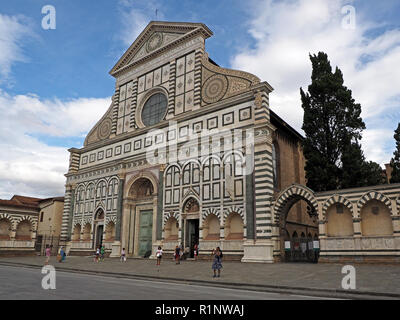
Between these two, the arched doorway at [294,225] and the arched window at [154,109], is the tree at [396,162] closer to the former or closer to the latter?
the arched doorway at [294,225]

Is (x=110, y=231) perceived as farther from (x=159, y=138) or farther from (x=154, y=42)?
(x=154, y=42)

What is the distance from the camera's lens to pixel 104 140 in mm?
34219

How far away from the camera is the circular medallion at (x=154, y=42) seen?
32166 mm

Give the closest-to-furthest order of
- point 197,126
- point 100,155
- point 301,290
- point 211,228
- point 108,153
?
1. point 301,290
2. point 211,228
3. point 197,126
4. point 108,153
5. point 100,155

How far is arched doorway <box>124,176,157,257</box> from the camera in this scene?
28711mm

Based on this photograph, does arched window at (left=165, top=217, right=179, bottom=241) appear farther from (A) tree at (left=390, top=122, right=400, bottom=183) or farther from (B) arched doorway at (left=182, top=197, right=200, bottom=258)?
(A) tree at (left=390, top=122, right=400, bottom=183)

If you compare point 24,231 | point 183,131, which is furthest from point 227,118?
point 24,231

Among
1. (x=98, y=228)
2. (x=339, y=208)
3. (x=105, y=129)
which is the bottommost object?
(x=98, y=228)

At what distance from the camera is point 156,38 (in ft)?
107

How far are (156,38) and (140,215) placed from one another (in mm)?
16475

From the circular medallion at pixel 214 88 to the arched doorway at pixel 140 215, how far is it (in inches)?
322

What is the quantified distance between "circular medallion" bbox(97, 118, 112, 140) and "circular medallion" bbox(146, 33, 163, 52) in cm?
833
